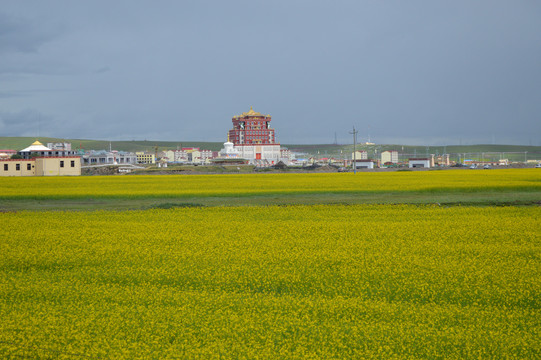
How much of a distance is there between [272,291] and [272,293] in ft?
1.21

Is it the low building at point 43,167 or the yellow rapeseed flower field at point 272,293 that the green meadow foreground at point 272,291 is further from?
the low building at point 43,167

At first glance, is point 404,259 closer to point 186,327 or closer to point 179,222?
point 186,327

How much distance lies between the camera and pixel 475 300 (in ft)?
34.1

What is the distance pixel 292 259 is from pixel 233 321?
5.26m

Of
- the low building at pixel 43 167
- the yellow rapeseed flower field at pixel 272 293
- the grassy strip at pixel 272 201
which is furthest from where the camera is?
the low building at pixel 43 167

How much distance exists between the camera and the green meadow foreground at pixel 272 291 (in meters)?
8.17

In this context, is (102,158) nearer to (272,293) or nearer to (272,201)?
(272,201)

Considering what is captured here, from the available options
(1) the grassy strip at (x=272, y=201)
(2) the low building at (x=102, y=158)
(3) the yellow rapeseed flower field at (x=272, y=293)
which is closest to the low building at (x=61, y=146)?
(2) the low building at (x=102, y=158)

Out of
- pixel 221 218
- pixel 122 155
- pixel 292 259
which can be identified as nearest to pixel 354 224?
pixel 221 218

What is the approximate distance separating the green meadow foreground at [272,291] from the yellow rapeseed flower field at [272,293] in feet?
0.12

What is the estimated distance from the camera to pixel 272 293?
1093cm

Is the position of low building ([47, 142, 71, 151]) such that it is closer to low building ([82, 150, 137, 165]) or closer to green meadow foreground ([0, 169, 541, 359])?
low building ([82, 150, 137, 165])

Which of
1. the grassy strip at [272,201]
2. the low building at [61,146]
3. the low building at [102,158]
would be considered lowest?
the grassy strip at [272,201]

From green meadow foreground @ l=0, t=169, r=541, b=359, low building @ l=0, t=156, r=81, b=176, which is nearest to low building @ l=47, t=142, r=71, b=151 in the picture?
low building @ l=0, t=156, r=81, b=176
